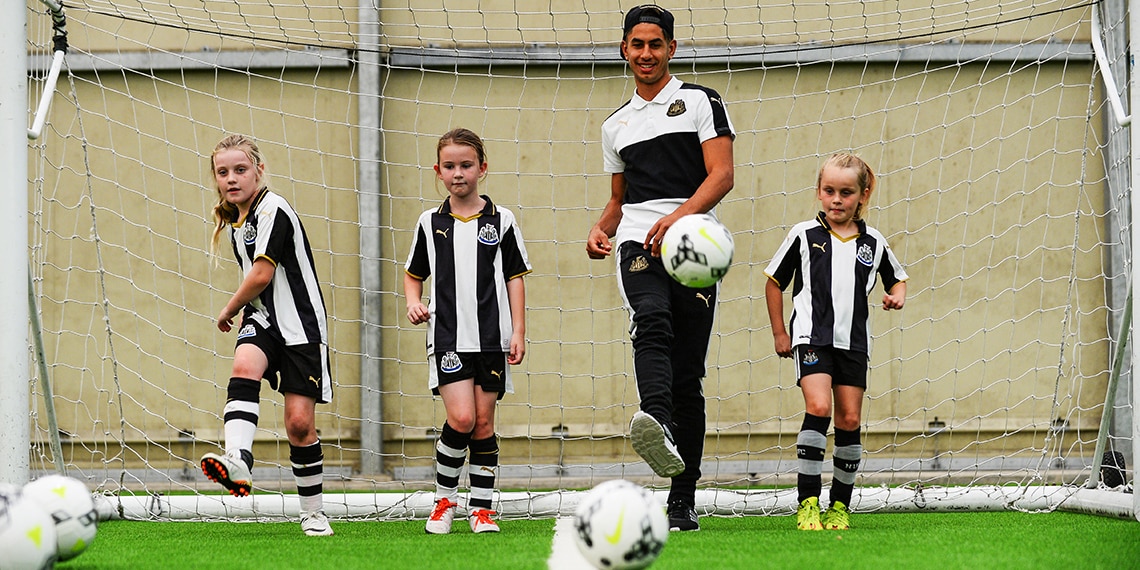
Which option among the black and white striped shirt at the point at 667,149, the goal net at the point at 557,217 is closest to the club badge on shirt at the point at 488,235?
the black and white striped shirt at the point at 667,149

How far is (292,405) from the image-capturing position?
420 centimetres

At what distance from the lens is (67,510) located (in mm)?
2928

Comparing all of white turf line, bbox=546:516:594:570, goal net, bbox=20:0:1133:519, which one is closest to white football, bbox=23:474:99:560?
white turf line, bbox=546:516:594:570

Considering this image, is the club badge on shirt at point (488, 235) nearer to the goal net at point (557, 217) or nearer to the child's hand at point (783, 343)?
the child's hand at point (783, 343)

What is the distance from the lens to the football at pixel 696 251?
3410 mm

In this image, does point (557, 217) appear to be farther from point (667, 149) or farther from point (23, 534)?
point (23, 534)

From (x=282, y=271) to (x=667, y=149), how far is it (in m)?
1.46

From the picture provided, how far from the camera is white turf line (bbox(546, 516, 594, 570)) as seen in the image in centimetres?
322

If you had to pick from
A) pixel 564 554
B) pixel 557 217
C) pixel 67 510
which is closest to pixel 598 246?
pixel 564 554

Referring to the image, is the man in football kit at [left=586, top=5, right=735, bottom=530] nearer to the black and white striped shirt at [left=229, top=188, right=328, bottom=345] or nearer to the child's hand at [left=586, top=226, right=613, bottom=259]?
the child's hand at [left=586, top=226, right=613, bottom=259]

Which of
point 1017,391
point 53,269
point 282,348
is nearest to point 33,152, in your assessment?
point 53,269

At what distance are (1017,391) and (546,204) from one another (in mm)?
3005

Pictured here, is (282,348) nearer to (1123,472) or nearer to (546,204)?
(546,204)

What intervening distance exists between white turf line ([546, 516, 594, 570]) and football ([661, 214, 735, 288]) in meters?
0.82
